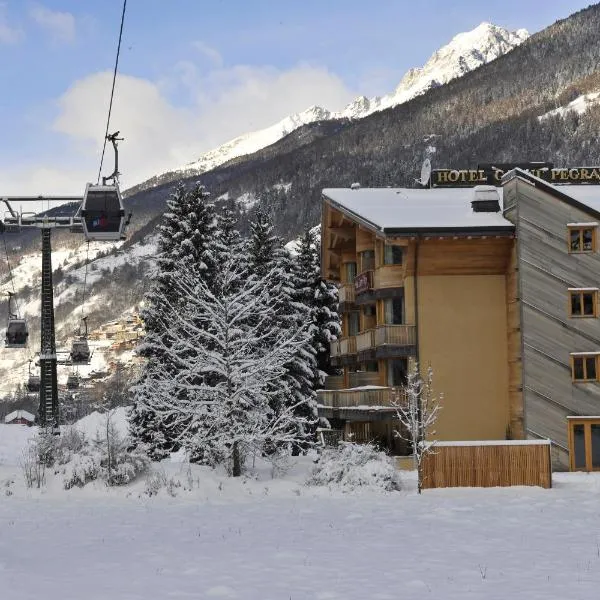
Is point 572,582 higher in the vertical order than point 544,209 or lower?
lower

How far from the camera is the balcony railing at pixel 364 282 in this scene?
3994 cm

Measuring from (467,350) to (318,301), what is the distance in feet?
45.8

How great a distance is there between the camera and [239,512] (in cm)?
2083

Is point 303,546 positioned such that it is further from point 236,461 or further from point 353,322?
point 353,322

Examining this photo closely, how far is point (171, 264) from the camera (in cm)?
4384

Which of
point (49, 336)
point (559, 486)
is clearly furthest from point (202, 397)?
point (559, 486)

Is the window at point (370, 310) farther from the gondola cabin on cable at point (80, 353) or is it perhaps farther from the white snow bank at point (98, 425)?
the gondola cabin on cable at point (80, 353)

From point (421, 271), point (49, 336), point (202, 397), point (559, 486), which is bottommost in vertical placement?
point (559, 486)

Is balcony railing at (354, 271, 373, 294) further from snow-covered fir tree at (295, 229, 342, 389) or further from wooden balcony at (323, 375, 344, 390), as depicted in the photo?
snow-covered fir tree at (295, 229, 342, 389)

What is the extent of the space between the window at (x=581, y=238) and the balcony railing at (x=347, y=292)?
1207cm

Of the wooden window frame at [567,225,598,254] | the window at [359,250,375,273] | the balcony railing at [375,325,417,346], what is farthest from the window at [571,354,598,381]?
the window at [359,250,375,273]

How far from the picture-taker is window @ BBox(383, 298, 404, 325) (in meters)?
38.8

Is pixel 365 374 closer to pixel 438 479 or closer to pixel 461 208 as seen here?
pixel 461 208

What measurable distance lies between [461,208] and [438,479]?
15.7 m
